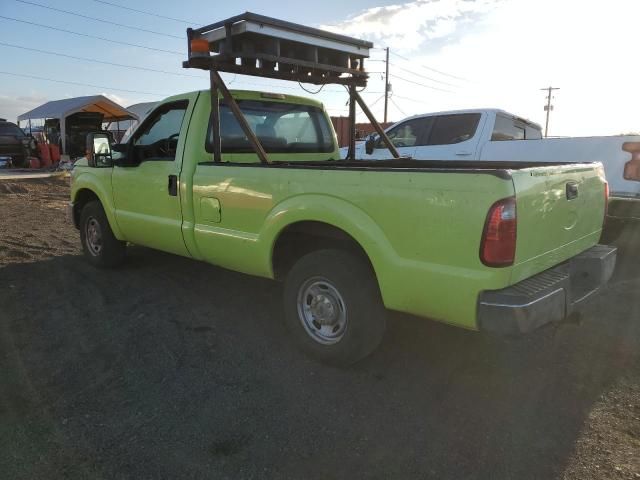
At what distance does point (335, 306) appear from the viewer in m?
3.26

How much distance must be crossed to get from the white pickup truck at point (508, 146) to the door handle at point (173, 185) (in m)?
3.45

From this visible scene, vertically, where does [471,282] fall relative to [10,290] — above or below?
above

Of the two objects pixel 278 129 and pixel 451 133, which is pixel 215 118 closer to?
pixel 278 129

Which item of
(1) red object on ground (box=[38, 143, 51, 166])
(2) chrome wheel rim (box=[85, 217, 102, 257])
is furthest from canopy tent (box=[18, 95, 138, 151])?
(2) chrome wheel rim (box=[85, 217, 102, 257])

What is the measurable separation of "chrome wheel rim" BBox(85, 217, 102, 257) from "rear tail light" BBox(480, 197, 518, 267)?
4416 mm

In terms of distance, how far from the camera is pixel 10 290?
4816 mm

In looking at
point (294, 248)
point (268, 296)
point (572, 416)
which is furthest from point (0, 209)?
point (572, 416)

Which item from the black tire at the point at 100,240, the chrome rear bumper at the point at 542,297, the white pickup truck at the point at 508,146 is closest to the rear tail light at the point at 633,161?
the white pickup truck at the point at 508,146

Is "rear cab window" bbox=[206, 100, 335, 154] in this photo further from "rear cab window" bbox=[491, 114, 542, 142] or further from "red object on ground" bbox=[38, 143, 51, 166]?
"red object on ground" bbox=[38, 143, 51, 166]

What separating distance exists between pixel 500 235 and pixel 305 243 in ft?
5.17

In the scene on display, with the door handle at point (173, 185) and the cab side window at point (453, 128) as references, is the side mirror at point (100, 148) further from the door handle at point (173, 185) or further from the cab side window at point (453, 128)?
the cab side window at point (453, 128)

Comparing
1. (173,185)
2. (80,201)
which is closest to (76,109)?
(80,201)

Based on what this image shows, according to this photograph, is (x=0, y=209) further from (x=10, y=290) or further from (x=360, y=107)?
(x=360, y=107)

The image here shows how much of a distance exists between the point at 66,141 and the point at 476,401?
23.3 meters
